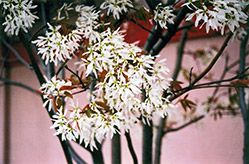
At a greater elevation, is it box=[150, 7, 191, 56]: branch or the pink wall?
box=[150, 7, 191, 56]: branch

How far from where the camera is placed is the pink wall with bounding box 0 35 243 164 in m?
1.24

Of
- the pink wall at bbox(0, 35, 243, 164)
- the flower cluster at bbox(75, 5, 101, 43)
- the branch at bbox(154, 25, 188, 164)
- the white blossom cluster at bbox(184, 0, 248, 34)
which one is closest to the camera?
the white blossom cluster at bbox(184, 0, 248, 34)

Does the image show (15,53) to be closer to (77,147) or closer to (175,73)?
(77,147)

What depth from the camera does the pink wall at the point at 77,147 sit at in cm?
124

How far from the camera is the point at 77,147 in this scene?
1476 mm

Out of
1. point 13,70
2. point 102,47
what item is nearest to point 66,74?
point 13,70

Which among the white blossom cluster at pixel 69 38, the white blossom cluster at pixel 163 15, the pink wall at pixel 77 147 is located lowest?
the pink wall at pixel 77 147

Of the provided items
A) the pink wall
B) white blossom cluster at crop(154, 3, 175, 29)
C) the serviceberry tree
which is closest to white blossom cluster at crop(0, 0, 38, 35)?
the serviceberry tree

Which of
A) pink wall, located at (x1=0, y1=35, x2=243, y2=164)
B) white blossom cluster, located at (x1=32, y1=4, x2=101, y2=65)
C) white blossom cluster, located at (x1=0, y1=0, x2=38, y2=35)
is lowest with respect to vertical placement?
pink wall, located at (x1=0, y1=35, x2=243, y2=164)

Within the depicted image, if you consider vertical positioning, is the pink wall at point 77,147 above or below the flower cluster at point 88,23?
below

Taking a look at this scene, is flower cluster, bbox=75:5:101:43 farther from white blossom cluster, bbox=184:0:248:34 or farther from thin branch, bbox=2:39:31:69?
thin branch, bbox=2:39:31:69

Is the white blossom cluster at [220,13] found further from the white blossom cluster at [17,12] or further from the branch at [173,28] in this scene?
the white blossom cluster at [17,12]

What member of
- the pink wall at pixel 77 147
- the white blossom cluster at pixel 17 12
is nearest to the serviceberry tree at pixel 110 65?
the white blossom cluster at pixel 17 12

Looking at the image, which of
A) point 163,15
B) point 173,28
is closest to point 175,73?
point 173,28
